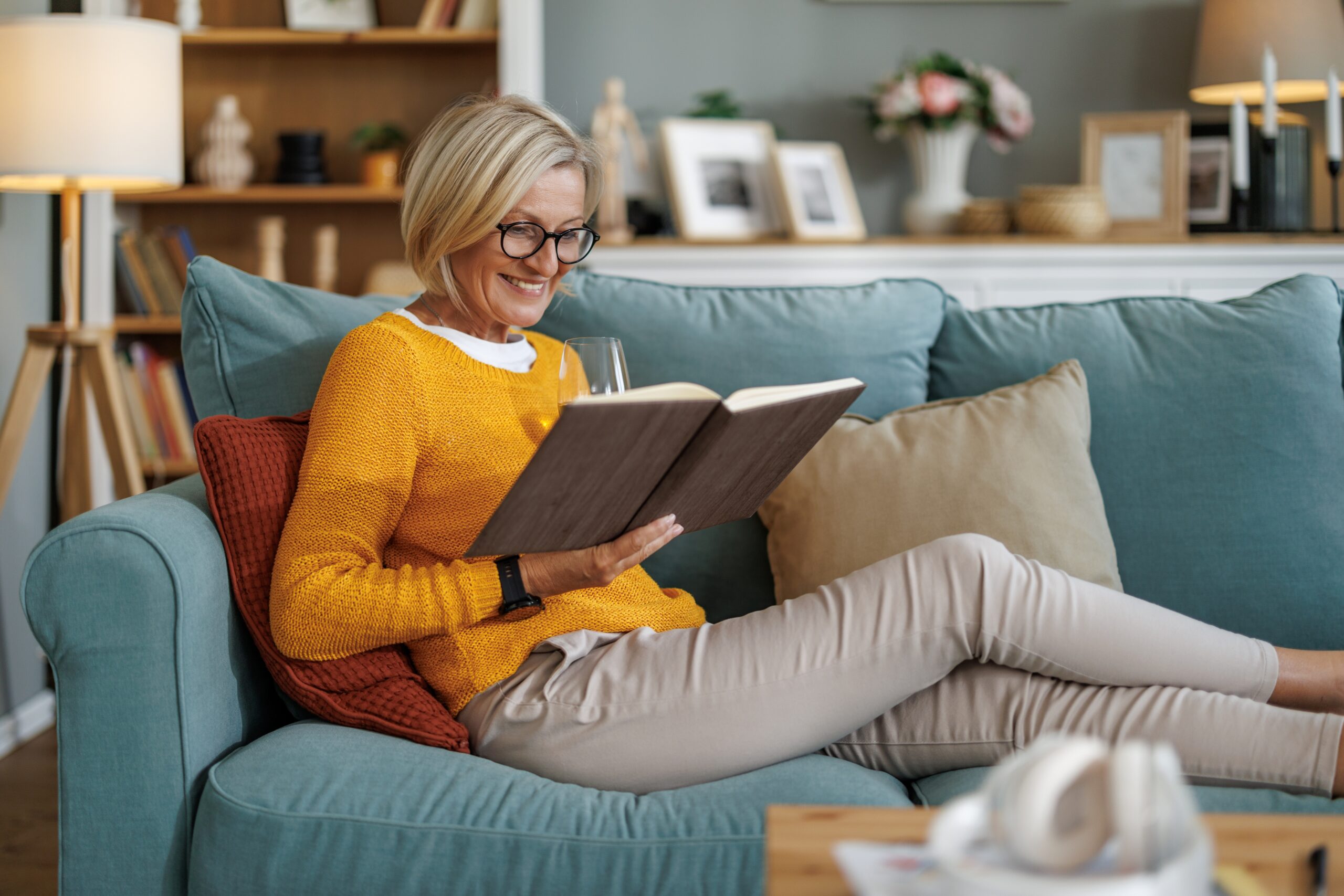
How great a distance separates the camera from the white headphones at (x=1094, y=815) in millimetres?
579

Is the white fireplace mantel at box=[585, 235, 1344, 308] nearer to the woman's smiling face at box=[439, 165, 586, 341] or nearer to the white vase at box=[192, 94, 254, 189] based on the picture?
the white vase at box=[192, 94, 254, 189]

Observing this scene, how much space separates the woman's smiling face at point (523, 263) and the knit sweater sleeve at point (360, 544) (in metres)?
0.18

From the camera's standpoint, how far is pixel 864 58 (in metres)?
3.41

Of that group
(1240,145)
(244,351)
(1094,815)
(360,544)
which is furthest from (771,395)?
(1240,145)

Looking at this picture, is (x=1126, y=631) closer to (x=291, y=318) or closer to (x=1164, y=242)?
(x=291, y=318)

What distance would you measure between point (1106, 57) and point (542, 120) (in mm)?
2536

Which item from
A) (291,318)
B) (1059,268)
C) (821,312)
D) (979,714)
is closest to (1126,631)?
(979,714)

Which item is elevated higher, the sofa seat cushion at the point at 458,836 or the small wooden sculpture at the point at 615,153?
the small wooden sculpture at the point at 615,153

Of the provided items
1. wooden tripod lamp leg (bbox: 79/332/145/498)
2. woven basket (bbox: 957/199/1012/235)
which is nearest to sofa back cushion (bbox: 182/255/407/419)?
wooden tripod lamp leg (bbox: 79/332/145/498)

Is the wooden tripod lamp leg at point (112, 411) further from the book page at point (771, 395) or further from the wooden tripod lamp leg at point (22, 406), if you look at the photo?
the book page at point (771, 395)

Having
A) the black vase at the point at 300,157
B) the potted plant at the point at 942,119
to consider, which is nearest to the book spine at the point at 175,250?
the black vase at the point at 300,157

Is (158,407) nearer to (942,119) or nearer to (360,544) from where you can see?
(360,544)

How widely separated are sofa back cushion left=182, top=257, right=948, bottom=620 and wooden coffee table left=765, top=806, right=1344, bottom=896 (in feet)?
2.72

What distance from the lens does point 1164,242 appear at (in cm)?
303
